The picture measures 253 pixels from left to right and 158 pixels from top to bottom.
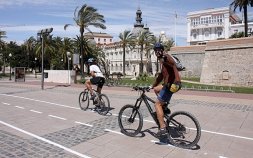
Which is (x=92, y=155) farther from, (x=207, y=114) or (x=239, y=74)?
(x=239, y=74)

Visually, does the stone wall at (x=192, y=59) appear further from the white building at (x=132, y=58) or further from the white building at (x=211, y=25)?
the white building at (x=211, y=25)

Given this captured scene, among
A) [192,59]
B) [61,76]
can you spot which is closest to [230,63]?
[192,59]

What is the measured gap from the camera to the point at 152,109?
6.79 m

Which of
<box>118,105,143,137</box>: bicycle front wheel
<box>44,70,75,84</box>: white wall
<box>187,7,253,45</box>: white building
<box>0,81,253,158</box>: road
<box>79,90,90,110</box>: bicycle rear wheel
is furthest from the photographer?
<box>187,7,253,45</box>: white building

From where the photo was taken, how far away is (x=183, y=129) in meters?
6.23

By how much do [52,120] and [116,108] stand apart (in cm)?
310

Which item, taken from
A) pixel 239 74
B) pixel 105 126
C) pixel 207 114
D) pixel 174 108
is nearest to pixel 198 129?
pixel 105 126

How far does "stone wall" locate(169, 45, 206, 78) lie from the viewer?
4600cm

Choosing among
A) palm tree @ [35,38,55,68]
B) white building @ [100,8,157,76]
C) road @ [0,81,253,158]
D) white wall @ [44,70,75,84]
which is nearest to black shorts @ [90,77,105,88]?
road @ [0,81,253,158]

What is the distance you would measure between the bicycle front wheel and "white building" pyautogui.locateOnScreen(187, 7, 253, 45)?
89.5 m

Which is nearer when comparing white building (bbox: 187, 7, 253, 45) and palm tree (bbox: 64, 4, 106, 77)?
palm tree (bbox: 64, 4, 106, 77)

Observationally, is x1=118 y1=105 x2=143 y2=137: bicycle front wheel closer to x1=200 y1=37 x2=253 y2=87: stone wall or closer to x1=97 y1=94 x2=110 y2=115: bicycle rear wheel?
x1=97 y1=94 x2=110 y2=115: bicycle rear wheel

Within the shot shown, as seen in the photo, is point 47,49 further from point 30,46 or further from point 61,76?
point 61,76

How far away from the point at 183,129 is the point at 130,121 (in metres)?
1.51
